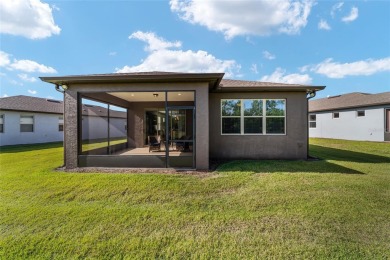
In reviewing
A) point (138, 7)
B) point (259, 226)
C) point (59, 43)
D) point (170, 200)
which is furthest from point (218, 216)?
point (59, 43)

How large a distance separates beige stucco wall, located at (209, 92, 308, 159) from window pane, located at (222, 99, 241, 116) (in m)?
0.24

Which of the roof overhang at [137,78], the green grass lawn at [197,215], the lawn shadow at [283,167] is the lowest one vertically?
the green grass lawn at [197,215]

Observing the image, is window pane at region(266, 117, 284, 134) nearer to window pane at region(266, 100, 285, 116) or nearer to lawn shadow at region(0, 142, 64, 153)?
window pane at region(266, 100, 285, 116)

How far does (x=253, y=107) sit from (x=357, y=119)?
14853 mm

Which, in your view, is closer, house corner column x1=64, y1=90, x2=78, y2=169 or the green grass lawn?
the green grass lawn

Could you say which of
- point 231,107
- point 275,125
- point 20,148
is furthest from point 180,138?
point 20,148

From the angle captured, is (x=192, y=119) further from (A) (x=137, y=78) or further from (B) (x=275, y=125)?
(B) (x=275, y=125)

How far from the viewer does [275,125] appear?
9305 mm

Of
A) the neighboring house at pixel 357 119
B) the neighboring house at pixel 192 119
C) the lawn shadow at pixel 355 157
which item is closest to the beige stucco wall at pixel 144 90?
the neighboring house at pixel 192 119

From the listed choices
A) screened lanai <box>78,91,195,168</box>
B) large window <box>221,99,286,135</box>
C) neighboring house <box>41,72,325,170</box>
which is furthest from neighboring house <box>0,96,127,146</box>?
large window <box>221,99,286,135</box>

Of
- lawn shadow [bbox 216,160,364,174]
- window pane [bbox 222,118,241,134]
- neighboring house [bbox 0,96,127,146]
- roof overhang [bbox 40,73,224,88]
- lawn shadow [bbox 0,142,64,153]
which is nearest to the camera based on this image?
roof overhang [bbox 40,73,224,88]

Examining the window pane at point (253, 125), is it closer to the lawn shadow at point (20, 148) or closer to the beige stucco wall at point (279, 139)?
the beige stucco wall at point (279, 139)

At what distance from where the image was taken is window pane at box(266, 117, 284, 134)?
9.30 meters

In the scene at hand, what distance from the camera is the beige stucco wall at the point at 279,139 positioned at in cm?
925
